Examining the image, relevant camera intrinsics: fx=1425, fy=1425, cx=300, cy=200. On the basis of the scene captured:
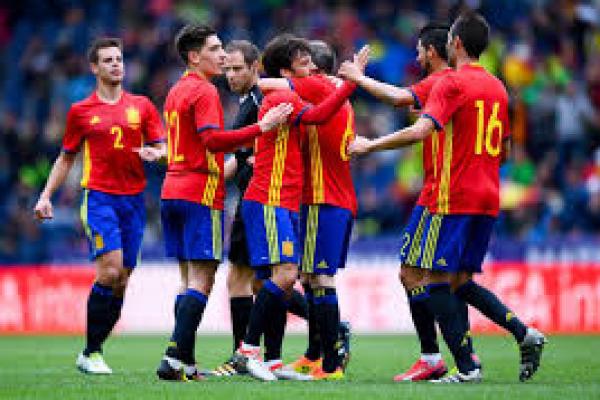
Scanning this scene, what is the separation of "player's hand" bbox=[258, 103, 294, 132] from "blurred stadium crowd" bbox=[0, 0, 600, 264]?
969 centimetres

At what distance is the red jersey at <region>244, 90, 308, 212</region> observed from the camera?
9.97 m

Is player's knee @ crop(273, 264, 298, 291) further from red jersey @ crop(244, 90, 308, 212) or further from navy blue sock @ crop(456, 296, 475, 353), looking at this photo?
navy blue sock @ crop(456, 296, 475, 353)

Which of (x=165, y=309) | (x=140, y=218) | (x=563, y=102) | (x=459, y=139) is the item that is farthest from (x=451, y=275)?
(x=563, y=102)

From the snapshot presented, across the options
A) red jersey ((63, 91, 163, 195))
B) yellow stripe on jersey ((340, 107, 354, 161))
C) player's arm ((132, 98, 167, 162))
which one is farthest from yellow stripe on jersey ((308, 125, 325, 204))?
red jersey ((63, 91, 163, 195))

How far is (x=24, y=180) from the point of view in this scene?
2273 centimetres

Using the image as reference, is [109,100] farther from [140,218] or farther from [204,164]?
[204,164]

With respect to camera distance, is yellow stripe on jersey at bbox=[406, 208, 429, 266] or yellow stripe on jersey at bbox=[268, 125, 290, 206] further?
yellow stripe on jersey at bbox=[406, 208, 429, 266]

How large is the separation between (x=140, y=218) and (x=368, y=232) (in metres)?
9.04

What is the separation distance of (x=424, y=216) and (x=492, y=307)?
814 millimetres

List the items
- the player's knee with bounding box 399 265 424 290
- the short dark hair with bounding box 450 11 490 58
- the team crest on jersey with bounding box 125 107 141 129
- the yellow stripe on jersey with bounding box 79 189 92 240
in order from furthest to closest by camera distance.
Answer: the team crest on jersey with bounding box 125 107 141 129 < the yellow stripe on jersey with bounding box 79 189 92 240 < the player's knee with bounding box 399 265 424 290 < the short dark hair with bounding box 450 11 490 58

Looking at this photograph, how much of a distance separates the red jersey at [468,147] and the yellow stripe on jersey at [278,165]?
43.0 inches

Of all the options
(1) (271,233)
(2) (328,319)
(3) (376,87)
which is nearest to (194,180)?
(1) (271,233)

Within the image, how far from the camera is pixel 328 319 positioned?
1030 cm

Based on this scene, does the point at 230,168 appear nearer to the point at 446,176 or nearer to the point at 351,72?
the point at 351,72
